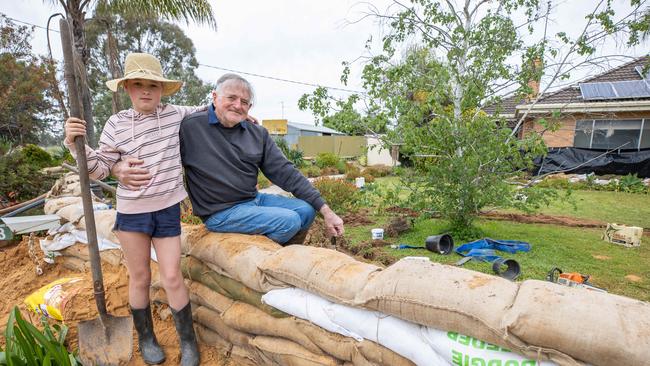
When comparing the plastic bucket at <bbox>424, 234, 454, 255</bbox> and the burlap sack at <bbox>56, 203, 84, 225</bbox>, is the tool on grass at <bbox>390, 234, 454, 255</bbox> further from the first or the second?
the burlap sack at <bbox>56, 203, 84, 225</bbox>

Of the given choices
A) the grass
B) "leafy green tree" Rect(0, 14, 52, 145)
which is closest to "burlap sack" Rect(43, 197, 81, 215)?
the grass

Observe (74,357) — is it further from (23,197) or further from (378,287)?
(23,197)

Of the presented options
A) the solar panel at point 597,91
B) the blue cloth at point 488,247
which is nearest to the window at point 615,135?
the solar panel at point 597,91

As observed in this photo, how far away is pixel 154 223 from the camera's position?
1913mm

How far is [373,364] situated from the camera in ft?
4.90

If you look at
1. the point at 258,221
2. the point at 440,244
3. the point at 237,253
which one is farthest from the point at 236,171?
the point at 440,244

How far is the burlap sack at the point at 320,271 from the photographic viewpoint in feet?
5.12

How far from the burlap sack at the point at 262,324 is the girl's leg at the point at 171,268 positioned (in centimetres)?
29

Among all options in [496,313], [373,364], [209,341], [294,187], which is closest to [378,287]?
[373,364]

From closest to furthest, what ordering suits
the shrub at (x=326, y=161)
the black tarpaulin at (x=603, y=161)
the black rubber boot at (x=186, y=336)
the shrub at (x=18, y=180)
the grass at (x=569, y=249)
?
the black rubber boot at (x=186, y=336), the grass at (x=569, y=249), the shrub at (x=18, y=180), the black tarpaulin at (x=603, y=161), the shrub at (x=326, y=161)

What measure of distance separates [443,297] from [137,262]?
1642mm

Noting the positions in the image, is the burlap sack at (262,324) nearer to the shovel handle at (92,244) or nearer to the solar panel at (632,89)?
the shovel handle at (92,244)

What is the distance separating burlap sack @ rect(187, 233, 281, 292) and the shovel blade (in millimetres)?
599

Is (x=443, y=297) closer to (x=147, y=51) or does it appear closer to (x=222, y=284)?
(x=222, y=284)
